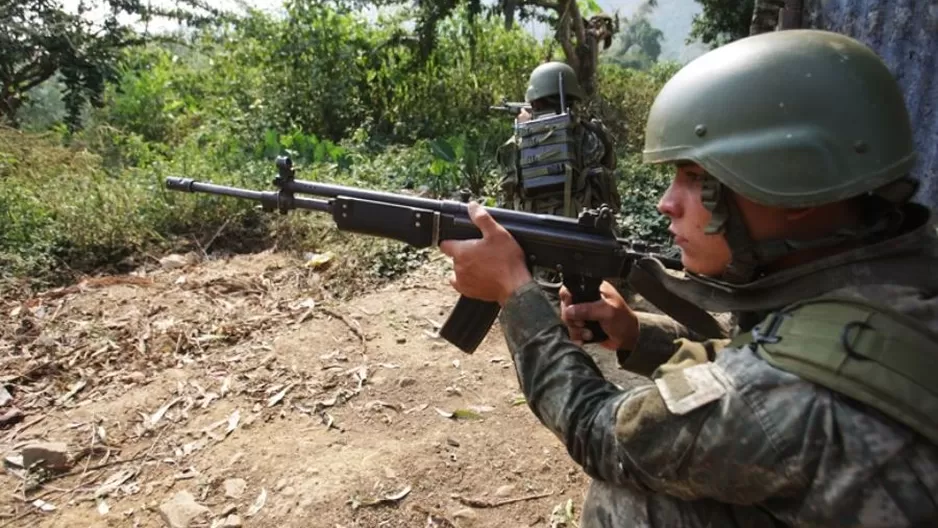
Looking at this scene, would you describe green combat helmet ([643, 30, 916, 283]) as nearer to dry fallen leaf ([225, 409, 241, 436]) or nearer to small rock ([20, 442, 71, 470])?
dry fallen leaf ([225, 409, 241, 436])

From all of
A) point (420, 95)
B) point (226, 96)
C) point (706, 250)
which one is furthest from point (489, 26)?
point (706, 250)

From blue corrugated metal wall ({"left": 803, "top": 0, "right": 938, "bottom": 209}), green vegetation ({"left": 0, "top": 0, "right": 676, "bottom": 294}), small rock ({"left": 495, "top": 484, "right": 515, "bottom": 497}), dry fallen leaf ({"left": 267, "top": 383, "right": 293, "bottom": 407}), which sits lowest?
dry fallen leaf ({"left": 267, "top": 383, "right": 293, "bottom": 407})

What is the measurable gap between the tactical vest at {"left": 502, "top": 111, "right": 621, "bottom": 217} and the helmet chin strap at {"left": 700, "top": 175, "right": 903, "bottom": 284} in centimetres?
351

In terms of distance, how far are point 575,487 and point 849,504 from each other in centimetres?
241

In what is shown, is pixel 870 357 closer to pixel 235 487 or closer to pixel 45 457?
pixel 235 487

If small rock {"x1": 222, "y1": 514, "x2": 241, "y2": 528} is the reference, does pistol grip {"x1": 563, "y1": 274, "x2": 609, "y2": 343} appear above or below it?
above

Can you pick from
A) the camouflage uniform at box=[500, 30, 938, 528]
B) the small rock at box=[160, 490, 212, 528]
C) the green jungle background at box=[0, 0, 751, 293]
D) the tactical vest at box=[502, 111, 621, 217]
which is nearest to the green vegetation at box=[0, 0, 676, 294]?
the green jungle background at box=[0, 0, 751, 293]

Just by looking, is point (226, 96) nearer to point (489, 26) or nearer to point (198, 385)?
point (489, 26)

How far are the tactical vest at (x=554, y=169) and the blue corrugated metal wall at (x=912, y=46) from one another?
2555 mm

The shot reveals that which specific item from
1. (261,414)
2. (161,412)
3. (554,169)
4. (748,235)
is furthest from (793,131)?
(161,412)

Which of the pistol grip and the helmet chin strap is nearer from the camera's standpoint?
the helmet chin strap

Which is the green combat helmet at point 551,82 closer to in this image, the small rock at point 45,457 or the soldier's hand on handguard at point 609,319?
the soldier's hand on handguard at point 609,319

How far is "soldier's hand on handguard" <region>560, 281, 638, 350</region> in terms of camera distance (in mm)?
2061

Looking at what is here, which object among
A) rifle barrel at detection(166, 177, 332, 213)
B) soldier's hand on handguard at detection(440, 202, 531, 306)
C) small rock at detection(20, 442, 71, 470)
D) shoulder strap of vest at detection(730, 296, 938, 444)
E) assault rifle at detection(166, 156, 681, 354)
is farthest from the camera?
small rock at detection(20, 442, 71, 470)
